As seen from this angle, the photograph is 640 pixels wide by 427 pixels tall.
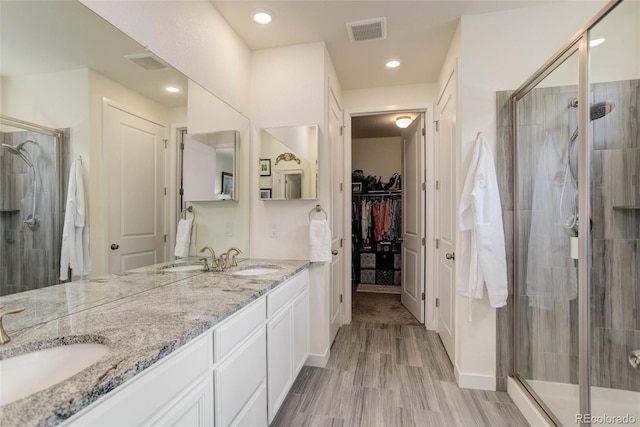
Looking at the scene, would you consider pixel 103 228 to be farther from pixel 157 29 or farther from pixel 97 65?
pixel 157 29

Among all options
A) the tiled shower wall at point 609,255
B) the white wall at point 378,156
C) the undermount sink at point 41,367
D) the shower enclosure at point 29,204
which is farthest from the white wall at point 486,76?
the white wall at point 378,156

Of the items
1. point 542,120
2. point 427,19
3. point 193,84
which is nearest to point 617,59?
point 542,120

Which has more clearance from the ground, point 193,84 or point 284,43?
point 284,43

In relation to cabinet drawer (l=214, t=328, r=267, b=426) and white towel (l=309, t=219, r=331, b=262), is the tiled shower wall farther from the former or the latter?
cabinet drawer (l=214, t=328, r=267, b=426)

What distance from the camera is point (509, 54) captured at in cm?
211

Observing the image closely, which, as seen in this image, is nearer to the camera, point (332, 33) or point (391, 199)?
point (332, 33)

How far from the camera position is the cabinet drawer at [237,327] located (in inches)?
44.1

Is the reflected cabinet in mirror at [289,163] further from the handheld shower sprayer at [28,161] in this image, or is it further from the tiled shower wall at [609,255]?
the tiled shower wall at [609,255]

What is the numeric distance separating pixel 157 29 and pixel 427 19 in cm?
188

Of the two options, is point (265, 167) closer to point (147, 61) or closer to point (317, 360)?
point (147, 61)

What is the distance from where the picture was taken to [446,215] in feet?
8.71

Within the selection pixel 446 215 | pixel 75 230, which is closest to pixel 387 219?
pixel 446 215

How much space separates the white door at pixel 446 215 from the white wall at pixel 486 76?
0.69 ft

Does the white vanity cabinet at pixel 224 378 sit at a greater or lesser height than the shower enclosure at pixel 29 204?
lesser
